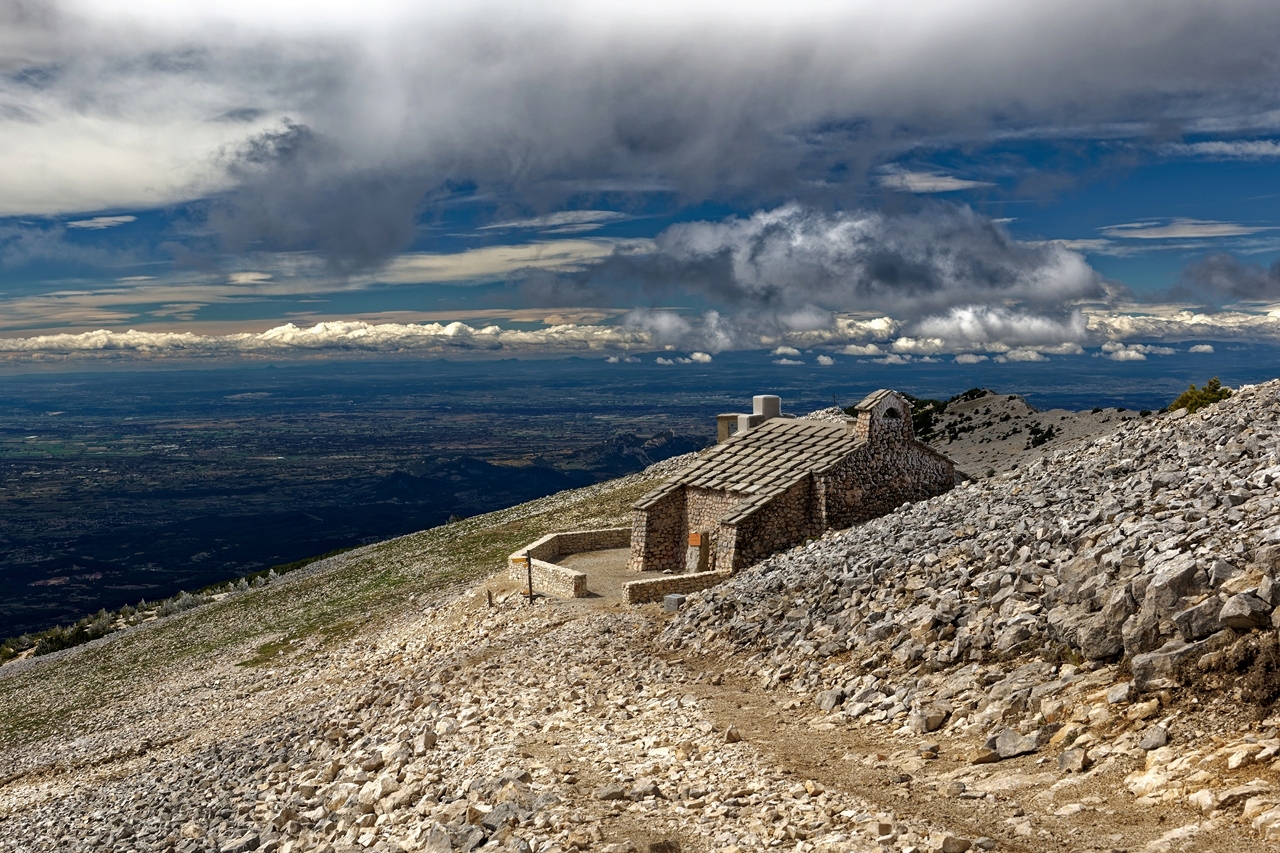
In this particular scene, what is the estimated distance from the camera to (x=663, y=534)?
30906mm

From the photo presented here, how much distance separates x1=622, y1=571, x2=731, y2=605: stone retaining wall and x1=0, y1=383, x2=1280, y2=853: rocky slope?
25.2 inches

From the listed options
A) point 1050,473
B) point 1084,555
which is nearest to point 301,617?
point 1050,473

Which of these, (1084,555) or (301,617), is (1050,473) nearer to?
(1084,555)

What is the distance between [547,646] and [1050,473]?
12.9 metres

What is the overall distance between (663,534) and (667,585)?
18.1ft

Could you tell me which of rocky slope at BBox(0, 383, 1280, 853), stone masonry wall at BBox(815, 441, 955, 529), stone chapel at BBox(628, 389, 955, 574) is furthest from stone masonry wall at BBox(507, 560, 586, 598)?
stone masonry wall at BBox(815, 441, 955, 529)

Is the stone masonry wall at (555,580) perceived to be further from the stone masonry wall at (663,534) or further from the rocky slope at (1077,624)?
the rocky slope at (1077,624)

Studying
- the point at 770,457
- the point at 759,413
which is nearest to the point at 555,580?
the point at 770,457

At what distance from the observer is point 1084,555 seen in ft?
48.8

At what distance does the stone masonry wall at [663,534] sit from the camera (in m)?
30.7

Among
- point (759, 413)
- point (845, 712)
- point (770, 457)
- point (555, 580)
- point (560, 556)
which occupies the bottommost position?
point (560, 556)

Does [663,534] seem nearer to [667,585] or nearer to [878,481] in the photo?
[667,585]

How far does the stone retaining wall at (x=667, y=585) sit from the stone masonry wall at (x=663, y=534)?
4788 millimetres

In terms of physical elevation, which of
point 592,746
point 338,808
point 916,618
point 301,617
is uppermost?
point 916,618
